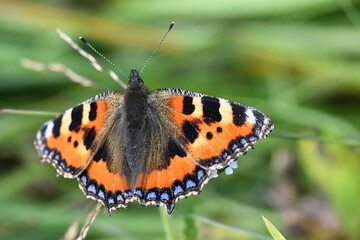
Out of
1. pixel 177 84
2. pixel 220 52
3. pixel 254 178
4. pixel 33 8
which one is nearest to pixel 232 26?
pixel 220 52

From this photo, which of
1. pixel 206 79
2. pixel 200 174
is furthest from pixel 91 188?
pixel 206 79

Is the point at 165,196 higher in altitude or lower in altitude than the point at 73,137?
lower

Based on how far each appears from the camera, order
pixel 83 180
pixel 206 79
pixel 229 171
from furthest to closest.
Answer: pixel 206 79 → pixel 83 180 → pixel 229 171

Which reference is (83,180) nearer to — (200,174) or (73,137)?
(73,137)

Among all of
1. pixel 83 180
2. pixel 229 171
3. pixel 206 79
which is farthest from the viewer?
pixel 206 79

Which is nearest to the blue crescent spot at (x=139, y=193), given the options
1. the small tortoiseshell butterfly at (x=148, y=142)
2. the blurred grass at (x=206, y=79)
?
the small tortoiseshell butterfly at (x=148, y=142)

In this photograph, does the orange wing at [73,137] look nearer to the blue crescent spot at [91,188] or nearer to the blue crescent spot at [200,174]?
the blue crescent spot at [91,188]

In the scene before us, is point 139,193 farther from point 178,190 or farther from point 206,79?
point 206,79

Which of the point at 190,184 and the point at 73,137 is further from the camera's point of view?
the point at 73,137
